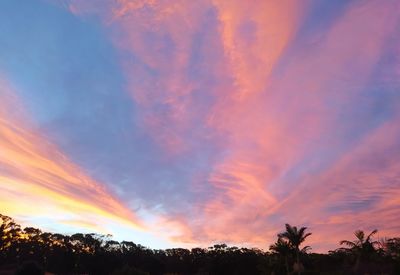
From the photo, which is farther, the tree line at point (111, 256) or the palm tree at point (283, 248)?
the tree line at point (111, 256)

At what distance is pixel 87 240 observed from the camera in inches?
5527

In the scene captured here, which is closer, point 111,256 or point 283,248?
point 283,248

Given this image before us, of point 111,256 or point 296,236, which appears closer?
point 296,236

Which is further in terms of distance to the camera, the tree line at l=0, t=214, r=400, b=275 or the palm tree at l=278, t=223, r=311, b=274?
the tree line at l=0, t=214, r=400, b=275

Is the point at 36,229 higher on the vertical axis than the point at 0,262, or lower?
higher

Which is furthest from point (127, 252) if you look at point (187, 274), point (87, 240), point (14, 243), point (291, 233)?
point (291, 233)

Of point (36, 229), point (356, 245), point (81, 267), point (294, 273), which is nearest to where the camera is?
point (294, 273)

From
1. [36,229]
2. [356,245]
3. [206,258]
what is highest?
[36,229]

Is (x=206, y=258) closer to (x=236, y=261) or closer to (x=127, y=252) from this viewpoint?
(x=236, y=261)

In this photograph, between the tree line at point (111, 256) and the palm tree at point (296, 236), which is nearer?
the palm tree at point (296, 236)

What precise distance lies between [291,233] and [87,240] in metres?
95.4

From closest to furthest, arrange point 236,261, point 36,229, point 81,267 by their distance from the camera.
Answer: point 236,261 < point 81,267 < point 36,229

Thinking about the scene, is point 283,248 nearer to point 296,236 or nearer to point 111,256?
point 296,236

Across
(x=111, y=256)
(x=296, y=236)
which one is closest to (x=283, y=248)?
(x=296, y=236)
